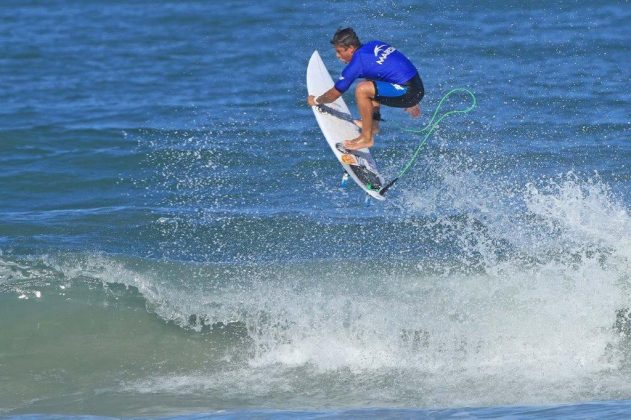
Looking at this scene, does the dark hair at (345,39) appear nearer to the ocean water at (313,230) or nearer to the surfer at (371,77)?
the surfer at (371,77)

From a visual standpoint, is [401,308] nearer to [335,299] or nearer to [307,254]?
[335,299]

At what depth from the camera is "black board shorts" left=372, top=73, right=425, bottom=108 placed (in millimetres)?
11094

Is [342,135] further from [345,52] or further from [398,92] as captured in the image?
[345,52]

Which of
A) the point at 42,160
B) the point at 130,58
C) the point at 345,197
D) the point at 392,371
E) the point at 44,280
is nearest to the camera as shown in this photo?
the point at 392,371

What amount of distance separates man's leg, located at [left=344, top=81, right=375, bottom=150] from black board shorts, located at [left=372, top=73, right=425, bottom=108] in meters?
0.07

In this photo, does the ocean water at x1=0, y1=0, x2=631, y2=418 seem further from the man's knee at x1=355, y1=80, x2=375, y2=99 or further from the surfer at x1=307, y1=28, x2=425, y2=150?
the man's knee at x1=355, y1=80, x2=375, y2=99

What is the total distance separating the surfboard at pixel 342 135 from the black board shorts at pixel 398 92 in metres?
0.77

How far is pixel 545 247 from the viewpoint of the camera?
38.8 feet

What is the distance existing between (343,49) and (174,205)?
3962 millimetres

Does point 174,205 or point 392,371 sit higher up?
point 174,205

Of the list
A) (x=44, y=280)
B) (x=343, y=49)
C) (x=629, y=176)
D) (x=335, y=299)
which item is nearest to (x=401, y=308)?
(x=335, y=299)

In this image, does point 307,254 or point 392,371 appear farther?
point 307,254

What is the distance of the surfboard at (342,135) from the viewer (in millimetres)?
11641

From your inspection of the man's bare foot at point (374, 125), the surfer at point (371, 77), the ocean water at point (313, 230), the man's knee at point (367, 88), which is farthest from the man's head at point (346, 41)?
the ocean water at point (313, 230)
